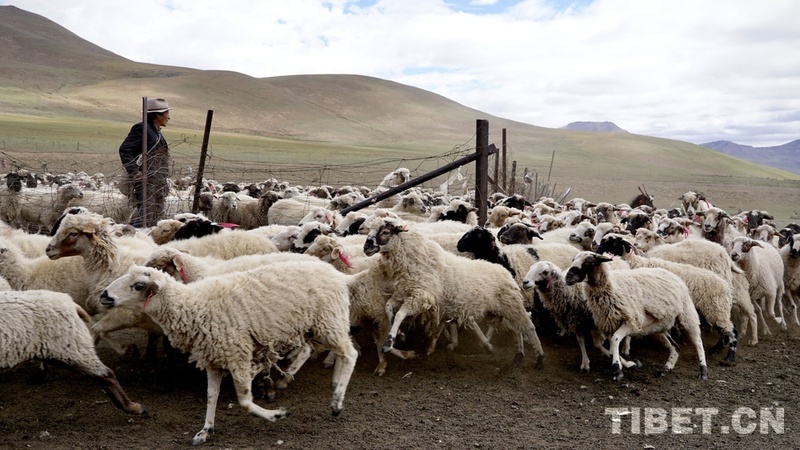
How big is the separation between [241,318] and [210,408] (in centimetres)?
73

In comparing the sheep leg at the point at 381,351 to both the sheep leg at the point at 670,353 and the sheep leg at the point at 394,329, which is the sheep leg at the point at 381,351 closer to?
the sheep leg at the point at 394,329

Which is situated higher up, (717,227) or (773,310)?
(717,227)

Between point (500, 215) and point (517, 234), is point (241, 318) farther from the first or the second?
point (500, 215)

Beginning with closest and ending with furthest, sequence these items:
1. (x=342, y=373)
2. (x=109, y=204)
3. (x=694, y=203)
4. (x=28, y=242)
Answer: (x=342, y=373)
(x=28, y=242)
(x=109, y=204)
(x=694, y=203)

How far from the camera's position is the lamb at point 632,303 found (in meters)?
6.90

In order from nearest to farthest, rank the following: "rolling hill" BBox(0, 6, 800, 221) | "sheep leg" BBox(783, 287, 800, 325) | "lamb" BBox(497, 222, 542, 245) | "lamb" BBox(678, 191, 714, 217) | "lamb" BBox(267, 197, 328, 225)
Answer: "lamb" BBox(497, 222, 542, 245) → "sheep leg" BBox(783, 287, 800, 325) → "lamb" BBox(267, 197, 328, 225) → "lamb" BBox(678, 191, 714, 217) → "rolling hill" BBox(0, 6, 800, 221)

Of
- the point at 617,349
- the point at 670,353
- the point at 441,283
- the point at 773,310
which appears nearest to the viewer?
the point at 617,349

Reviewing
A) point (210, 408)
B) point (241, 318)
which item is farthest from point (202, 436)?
point (241, 318)

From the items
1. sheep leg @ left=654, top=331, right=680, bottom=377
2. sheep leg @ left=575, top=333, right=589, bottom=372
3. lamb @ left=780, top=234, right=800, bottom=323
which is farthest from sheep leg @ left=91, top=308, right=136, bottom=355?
lamb @ left=780, top=234, right=800, bottom=323

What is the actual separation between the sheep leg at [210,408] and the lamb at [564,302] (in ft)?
11.0

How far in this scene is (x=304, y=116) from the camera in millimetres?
109625

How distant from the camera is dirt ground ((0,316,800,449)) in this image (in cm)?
534

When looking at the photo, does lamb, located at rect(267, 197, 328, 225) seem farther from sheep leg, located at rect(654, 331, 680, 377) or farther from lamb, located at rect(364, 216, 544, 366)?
sheep leg, located at rect(654, 331, 680, 377)

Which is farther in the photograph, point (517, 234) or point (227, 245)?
point (517, 234)
